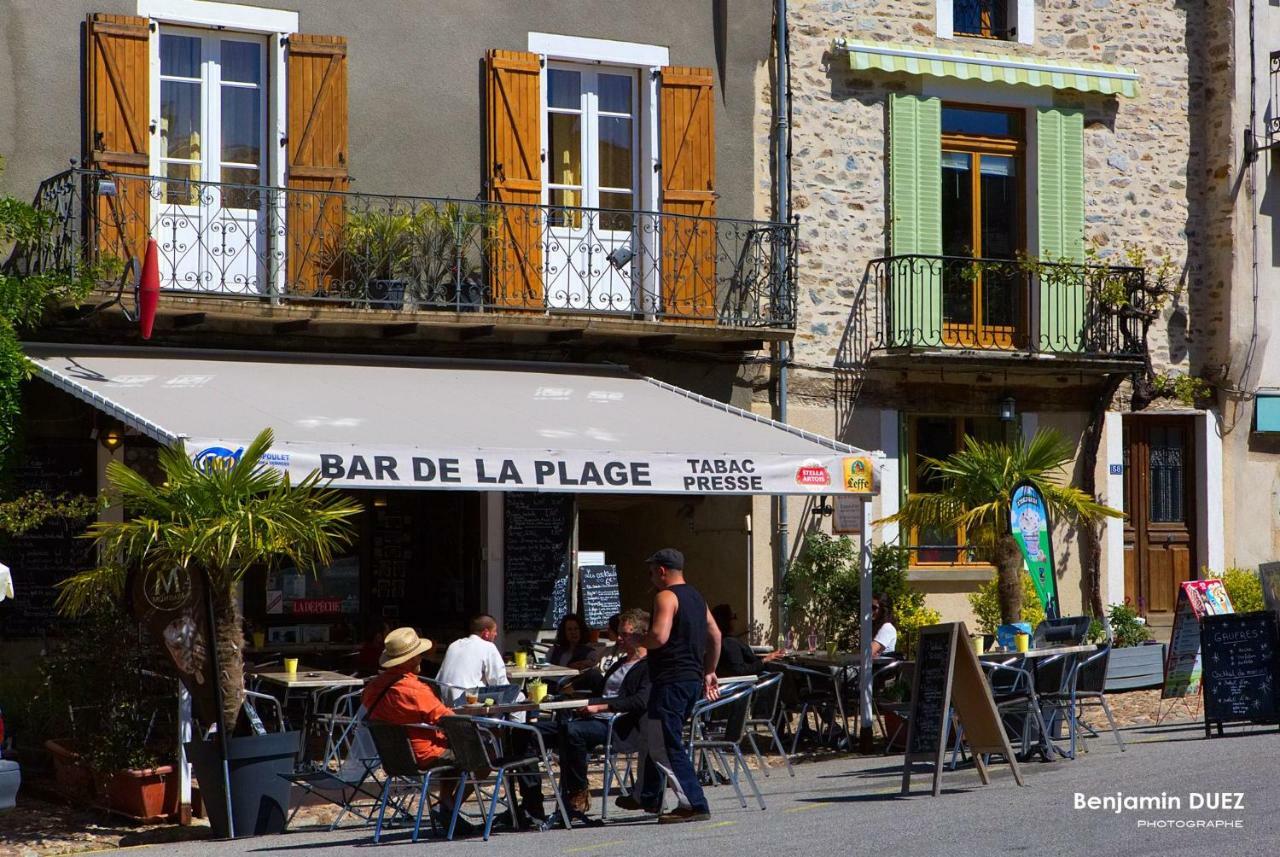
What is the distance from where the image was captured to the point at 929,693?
1050 centimetres

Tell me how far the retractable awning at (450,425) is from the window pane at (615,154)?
5.82 feet

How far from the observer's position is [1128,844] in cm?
804

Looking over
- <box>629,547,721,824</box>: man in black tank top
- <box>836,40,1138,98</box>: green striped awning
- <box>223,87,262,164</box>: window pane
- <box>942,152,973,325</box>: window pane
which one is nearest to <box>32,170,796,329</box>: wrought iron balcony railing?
<box>223,87,262,164</box>: window pane

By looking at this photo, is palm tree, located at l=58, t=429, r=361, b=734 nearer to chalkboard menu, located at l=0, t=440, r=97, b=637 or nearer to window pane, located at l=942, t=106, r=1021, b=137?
chalkboard menu, located at l=0, t=440, r=97, b=637

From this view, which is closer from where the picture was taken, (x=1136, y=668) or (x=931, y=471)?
(x=1136, y=668)

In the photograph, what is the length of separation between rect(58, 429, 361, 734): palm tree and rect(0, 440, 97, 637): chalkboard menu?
9.79ft

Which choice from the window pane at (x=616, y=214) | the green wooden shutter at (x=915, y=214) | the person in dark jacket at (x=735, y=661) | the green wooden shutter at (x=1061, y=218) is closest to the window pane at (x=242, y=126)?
the window pane at (x=616, y=214)

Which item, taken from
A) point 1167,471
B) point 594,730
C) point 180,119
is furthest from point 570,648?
point 1167,471

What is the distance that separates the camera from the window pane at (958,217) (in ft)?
54.8

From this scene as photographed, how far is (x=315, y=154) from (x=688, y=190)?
3.03 meters

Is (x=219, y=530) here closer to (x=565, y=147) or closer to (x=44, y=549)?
(x=44, y=549)

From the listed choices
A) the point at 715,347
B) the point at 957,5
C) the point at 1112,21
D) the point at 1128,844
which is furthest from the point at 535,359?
the point at 1128,844

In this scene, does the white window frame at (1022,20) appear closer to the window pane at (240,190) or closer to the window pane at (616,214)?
the window pane at (616,214)

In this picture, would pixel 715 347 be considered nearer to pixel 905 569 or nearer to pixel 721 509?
pixel 721 509
